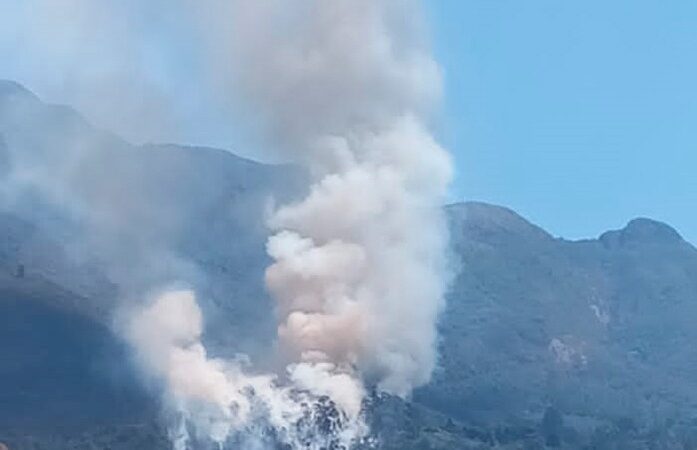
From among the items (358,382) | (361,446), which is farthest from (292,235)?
(361,446)

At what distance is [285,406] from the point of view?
168125 mm

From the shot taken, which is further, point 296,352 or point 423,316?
point 423,316

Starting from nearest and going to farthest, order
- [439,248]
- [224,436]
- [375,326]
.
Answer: [375,326] → [224,436] → [439,248]

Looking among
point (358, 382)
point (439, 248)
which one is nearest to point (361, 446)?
point (358, 382)

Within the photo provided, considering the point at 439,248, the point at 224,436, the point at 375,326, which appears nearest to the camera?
the point at 375,326

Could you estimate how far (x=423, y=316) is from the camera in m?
177

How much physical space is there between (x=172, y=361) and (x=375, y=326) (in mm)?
40981

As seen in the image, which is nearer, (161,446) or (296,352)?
(296,352)

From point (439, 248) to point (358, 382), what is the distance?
25645mm

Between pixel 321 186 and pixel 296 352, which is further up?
pixel 321 186

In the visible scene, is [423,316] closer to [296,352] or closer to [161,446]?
[296,352]

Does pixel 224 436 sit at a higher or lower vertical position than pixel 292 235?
lower

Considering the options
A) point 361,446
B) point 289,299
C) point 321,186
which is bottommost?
point 361,446

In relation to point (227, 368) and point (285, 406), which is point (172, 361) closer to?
point (227, 368)
